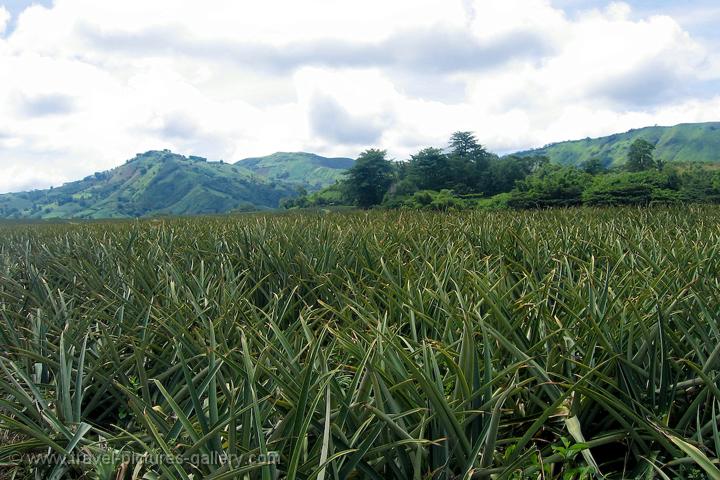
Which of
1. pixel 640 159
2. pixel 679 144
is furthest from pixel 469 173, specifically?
pixel 679 144

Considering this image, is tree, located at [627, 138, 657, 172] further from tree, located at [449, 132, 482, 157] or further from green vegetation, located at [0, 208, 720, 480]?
green vegetation, located at [0, 208, 720, 480]

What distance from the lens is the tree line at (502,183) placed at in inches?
1316

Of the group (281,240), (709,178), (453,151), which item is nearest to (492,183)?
(453,151)

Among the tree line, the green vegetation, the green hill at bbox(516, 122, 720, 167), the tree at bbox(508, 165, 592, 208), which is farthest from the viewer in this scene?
the green hill at bbox(516, 122, 720, 167)

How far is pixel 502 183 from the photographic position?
181 ft

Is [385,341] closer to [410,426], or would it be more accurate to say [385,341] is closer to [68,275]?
[410,426]

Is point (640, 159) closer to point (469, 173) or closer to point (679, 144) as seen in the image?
point (469, 173)

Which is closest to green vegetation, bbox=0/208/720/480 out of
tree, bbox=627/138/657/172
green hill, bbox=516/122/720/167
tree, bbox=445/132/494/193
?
tree, bbox=445/132/494/193

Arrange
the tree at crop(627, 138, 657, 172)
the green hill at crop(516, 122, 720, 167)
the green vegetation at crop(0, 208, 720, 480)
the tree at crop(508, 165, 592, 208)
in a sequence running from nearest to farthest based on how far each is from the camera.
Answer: the green vegetation at crop(0, 208, 720, 480)
the tree at crop(508, 165, 592, 208)
the tree at crop(627, 138, 657, 172)
the green hill at crop(516, 122, 720, 167)

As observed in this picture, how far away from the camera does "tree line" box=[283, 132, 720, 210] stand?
33.4 metres

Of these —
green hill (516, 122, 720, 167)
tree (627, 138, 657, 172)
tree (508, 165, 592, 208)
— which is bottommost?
tree (508, 165, 592, 208)

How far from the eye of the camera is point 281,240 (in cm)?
523

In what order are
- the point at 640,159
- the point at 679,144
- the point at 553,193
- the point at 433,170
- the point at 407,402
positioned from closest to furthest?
the point at 407,402
the point at 553,193
the point at 433,170
the point at 640,159
the point at 679,144

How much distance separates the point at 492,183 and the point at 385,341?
5602 centimetres
